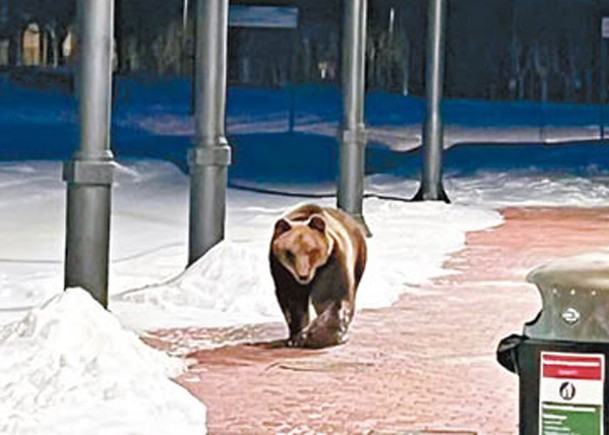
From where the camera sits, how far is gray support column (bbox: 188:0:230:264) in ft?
32.2

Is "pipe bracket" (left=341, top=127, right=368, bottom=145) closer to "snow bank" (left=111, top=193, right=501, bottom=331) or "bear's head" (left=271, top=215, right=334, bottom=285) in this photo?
"snow bank" (left=111, top=193, right=501, bottom=331)

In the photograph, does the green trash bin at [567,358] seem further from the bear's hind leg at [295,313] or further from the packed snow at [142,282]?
the bear's hind leg at [295,313]

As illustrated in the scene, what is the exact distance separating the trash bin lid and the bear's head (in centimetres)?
441

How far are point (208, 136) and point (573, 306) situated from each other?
767cm

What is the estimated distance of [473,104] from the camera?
2545cm

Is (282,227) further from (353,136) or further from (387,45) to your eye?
(387,45)

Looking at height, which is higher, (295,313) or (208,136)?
(208,136)

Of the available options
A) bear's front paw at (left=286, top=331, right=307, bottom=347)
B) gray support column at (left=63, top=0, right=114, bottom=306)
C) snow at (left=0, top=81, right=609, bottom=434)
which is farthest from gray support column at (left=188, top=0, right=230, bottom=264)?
bear's front paw at (left=286, top=331, right=307, bottom=347)

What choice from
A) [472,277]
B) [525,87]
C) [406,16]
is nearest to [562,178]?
[525,87]

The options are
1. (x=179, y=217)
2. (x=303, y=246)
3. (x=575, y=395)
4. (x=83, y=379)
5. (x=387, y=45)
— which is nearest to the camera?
(x=575, y=395)

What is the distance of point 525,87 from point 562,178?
77.1 inches

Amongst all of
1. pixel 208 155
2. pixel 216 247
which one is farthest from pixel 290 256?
pixel 208 155

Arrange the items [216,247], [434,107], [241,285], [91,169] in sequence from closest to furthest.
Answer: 1. [91,169]
2. [241,285]
3. [216,247]
4. [434,107]

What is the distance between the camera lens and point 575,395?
2.42m
